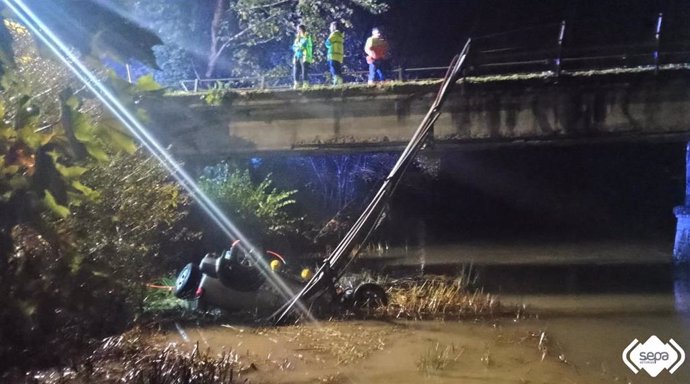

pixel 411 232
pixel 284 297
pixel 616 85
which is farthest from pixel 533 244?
pixel 284 297

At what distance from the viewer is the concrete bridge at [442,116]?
11.6 meters

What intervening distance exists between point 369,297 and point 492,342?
7.34ft

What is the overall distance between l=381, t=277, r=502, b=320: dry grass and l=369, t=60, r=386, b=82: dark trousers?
5.81 meters

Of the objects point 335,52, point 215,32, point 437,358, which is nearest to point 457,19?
point 215,32

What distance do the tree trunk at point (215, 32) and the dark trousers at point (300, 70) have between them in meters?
5.56

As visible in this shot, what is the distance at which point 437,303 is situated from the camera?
9078mm

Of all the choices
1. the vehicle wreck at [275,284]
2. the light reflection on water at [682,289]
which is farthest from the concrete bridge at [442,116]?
the vehicle wreck at [275,284]

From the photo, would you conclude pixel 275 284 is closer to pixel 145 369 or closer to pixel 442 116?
pixel 145 369

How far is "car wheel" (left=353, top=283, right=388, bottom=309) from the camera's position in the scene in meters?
9.02

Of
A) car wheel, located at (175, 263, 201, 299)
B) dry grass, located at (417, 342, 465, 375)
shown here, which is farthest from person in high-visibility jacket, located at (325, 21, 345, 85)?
dry grass, located at (417, 342, 465, 375)

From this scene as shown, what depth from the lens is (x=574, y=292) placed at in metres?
10.7

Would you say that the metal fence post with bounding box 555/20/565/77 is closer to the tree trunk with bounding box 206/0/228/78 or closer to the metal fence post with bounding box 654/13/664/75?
the metal fence post with bounding box 654/13/664/75

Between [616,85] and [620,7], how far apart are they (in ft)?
35.8

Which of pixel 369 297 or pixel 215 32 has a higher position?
pixel 215 32
